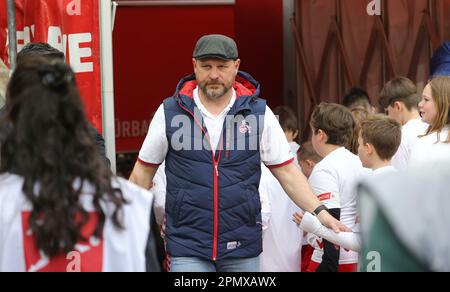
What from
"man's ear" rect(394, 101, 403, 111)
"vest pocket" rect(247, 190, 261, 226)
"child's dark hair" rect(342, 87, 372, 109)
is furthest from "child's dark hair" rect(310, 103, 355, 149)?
"child's dark hair" rect(342, 87, 372, 109)

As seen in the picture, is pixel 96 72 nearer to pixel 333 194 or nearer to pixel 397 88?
pixel 333 194

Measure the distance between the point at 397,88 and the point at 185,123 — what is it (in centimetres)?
253

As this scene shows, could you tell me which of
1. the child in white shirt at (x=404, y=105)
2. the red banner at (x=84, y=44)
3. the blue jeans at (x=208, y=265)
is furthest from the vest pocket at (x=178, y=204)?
the child in white shirt at (x=404, y=105)

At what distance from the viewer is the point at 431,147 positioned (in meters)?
4.37

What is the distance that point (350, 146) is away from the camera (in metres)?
5.60

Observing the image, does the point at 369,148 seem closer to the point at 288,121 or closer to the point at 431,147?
the point at 431,147

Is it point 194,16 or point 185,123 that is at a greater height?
point 194,16

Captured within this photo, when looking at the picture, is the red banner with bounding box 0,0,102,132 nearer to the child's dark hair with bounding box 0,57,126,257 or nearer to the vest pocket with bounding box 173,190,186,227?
the vest pocket with bounding box 173,190,186,227

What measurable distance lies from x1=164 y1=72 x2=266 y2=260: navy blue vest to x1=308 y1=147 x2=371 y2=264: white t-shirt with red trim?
0.76 meters

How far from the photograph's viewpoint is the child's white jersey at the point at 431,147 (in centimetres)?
425

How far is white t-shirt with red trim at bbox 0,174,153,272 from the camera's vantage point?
2.53 m

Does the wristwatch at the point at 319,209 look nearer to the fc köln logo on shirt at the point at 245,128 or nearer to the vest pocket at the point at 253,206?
the vest pocket at the point at 253,206

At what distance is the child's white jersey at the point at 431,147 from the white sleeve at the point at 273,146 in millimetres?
592
